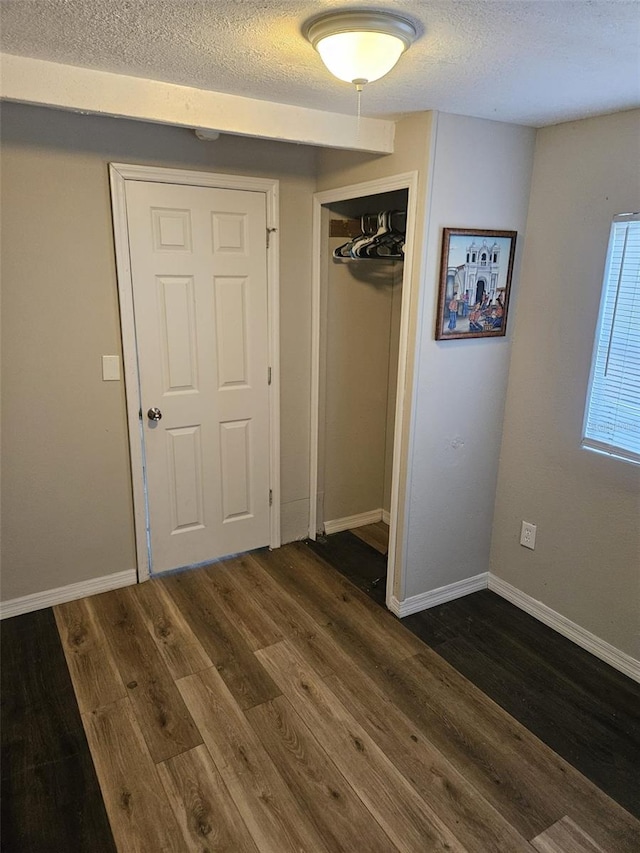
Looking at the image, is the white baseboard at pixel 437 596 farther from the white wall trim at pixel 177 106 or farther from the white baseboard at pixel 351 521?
the white wall trim at pixel 177 106

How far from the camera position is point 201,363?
290 cm

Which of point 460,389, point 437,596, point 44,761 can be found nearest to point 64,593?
point 44,761

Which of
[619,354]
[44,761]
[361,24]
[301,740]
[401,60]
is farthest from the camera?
[619,354]

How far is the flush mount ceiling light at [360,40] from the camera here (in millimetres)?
1354

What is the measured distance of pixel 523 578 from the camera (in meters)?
2.84

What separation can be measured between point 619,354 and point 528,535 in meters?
1.00

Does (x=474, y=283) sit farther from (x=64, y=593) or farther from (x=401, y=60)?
(x=64, y=593)

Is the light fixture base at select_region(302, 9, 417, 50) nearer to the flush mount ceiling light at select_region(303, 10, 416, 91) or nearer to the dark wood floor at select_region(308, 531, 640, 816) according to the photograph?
the flush mount ceiling light at select_region(303, 10, 416, 91)

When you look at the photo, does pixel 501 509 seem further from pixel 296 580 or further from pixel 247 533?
pixel 247 533

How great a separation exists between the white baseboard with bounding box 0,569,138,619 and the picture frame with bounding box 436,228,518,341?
2.03 metres

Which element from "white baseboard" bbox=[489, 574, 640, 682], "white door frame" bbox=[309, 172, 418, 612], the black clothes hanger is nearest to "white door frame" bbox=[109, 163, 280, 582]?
"white door frame" bbox=[309, 172, 418, 612]

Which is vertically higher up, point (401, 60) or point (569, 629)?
point (401, 60)

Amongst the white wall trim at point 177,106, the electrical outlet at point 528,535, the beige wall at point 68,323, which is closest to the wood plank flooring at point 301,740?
the beige wall at point 68,323

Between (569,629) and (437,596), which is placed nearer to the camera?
(569,629)
